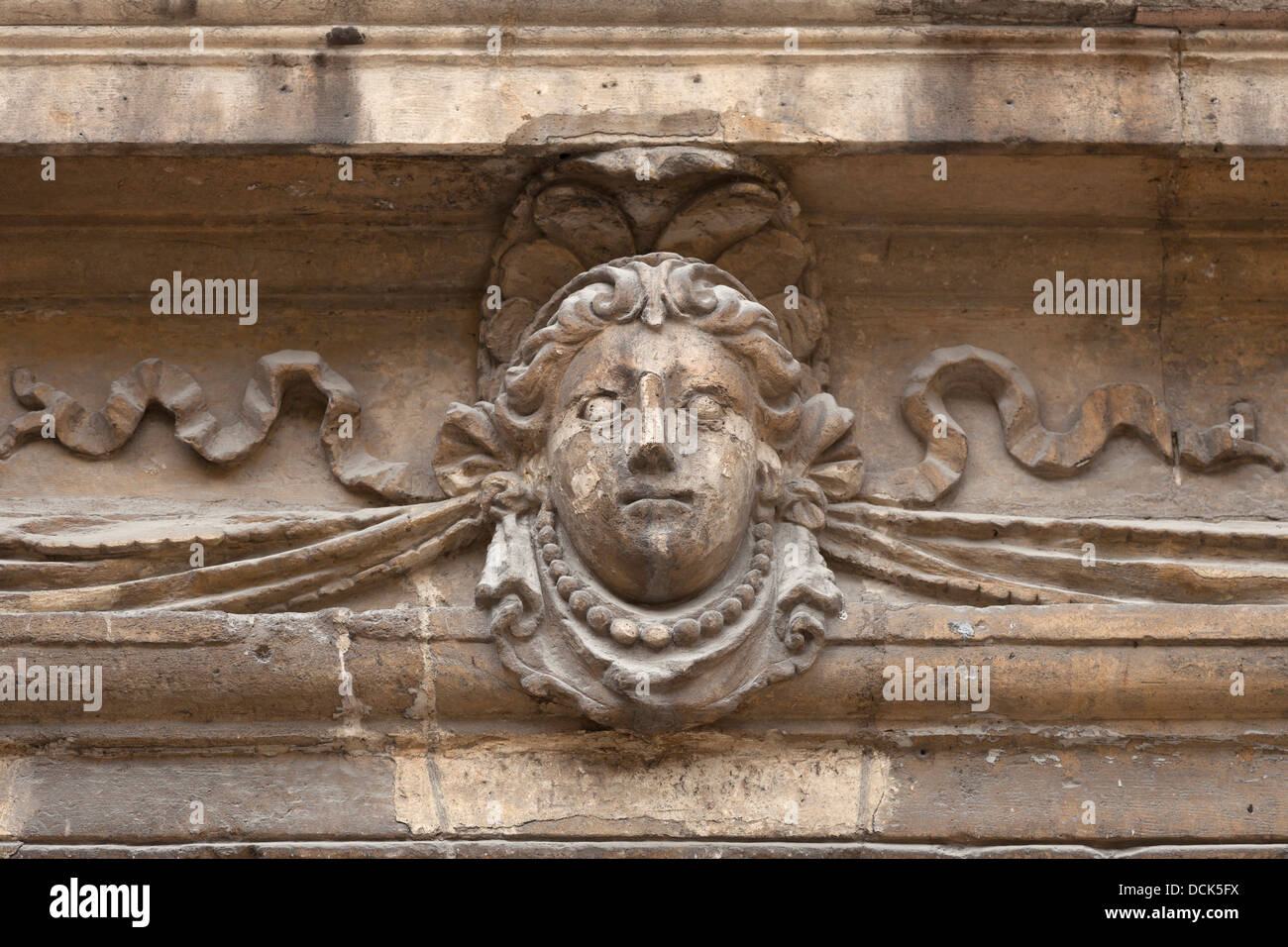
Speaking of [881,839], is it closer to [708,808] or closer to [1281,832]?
[708,808]

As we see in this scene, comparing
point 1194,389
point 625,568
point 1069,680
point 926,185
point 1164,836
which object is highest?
point 926,185

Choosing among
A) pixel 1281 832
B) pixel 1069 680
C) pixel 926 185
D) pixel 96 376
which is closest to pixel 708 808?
pixel 1069 680

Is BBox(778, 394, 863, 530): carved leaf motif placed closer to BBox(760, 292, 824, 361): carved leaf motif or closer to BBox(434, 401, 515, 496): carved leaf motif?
BBox(760, 292, 824, 361): carved leaf motif

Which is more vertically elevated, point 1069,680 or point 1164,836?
point 1069,680

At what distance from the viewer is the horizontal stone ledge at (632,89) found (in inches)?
148

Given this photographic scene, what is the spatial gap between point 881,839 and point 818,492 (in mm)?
700

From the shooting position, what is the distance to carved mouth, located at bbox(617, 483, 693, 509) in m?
3.46

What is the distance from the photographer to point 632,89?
12.6 feet

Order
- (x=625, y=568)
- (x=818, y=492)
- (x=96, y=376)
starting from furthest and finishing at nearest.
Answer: (x=96, y=376)
(x=818, y=492)
(x=625, y=568)

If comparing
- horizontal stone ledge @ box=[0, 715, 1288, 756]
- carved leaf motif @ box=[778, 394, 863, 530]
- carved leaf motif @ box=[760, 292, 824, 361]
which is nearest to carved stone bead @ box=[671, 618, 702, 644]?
horizontal stone ledge @ box=[0, 715, 1288, 756]

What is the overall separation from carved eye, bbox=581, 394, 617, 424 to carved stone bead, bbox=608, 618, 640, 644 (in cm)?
41

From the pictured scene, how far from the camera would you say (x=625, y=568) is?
3.48m

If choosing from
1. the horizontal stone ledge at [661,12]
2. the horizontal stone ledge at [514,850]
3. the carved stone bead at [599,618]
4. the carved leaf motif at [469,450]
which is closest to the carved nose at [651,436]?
the carved stone bead at [599,618]

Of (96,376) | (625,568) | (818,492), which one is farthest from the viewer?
(96,376)
